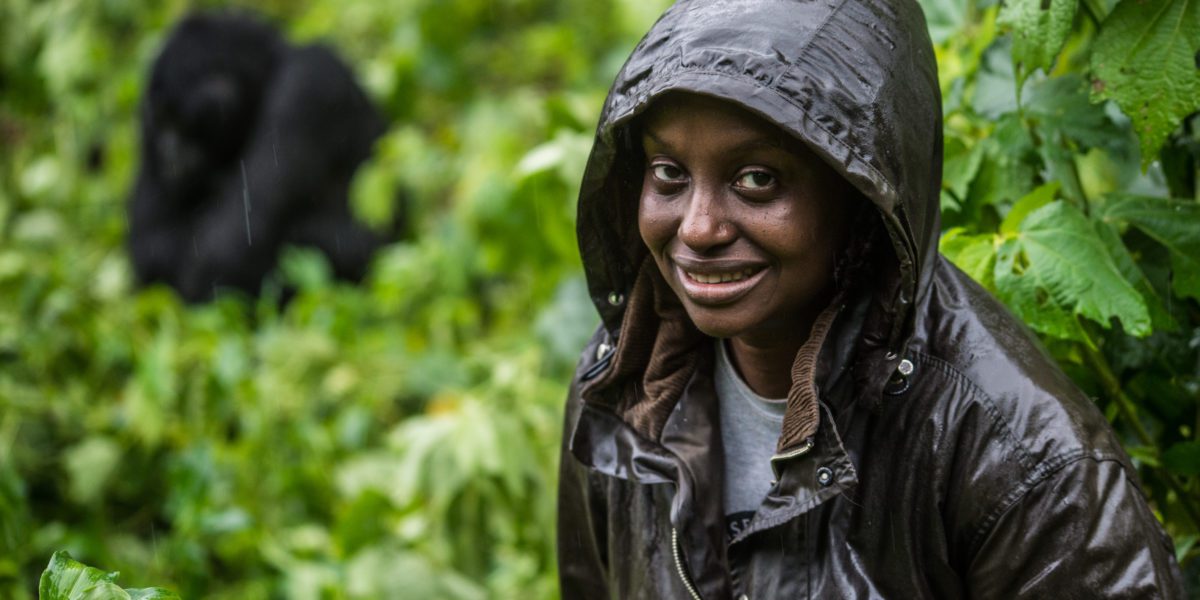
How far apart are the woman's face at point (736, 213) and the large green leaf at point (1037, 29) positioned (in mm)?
457

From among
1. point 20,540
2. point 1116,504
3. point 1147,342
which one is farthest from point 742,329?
point 20,540

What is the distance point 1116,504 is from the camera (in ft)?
4.64

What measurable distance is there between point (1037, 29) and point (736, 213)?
0.64 m

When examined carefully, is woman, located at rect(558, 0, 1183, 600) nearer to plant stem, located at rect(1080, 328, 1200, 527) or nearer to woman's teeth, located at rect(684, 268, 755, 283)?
woman's teeth, located at rect(684, 268, 755, 283)

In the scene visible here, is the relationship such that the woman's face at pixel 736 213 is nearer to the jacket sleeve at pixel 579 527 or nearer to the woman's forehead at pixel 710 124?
the woman's forehead at pixel 710 124

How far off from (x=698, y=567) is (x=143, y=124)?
461 centimetres

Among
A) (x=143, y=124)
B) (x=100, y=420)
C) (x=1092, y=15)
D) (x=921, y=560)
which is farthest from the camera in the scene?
(x=143, y=124)

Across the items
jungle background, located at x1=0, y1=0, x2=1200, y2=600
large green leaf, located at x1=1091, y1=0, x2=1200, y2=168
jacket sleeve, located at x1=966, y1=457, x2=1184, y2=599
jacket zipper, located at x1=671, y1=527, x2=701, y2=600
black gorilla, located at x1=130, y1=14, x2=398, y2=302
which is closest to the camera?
jacket sleeve, located at x1=966, y1=457, x2=1184, y2=599

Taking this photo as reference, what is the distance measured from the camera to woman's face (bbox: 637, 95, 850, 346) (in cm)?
149

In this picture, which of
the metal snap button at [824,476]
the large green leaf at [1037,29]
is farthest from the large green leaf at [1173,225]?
the metal snap button at [824,476]

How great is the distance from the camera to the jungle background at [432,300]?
1.90 meters

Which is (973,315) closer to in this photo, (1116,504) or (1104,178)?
(1116,504)

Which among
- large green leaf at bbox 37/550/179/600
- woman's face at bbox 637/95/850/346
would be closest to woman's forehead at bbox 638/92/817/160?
woman's face at bbox 637/95/850/346

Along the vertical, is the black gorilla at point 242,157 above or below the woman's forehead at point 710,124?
above
